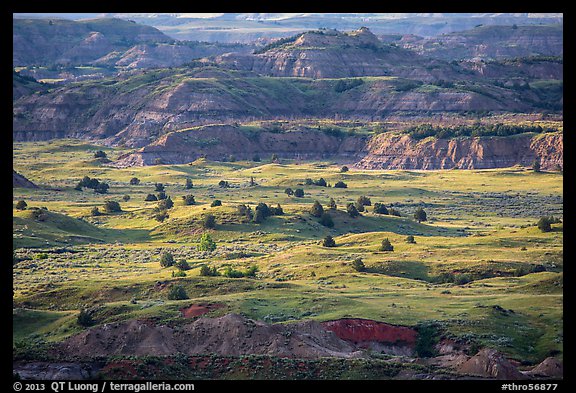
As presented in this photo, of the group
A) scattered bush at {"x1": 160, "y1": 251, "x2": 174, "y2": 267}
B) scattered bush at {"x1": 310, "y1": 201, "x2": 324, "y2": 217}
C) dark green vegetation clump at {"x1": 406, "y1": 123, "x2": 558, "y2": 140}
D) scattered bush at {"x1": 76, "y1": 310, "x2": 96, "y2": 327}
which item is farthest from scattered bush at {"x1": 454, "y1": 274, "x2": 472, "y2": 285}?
dark green vegetation clump at {"x1": 406, "y1": 123, "x2": 558, "y2": 140}

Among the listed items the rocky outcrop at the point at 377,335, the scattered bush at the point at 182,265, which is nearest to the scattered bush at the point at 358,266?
the scattered bush at the point at 182,265

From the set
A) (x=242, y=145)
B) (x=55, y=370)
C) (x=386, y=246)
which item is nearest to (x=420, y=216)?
(x=386, y=246)

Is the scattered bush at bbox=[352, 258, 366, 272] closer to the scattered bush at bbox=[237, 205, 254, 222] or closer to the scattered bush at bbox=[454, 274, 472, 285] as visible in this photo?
the scattered bush at bbox=[454, 274, 472, 285]

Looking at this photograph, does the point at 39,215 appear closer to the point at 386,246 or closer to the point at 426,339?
the point at 386,246

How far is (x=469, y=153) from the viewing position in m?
175

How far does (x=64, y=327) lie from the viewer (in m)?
57.0

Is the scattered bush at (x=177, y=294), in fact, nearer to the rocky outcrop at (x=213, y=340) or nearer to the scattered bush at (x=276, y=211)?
the rocky outcrop at (x=213, y=340)

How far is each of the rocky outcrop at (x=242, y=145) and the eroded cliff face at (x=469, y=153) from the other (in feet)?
27.8

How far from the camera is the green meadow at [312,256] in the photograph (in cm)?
5766

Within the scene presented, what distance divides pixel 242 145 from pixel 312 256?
111259mm
